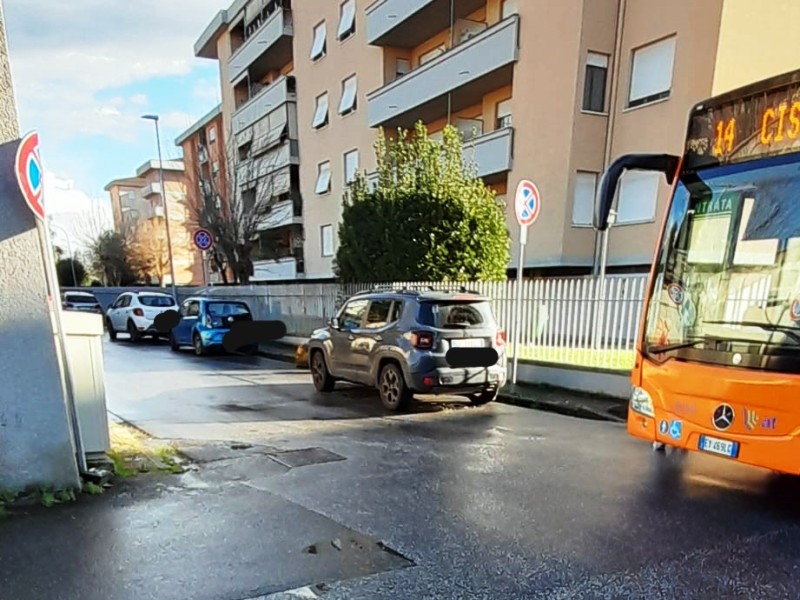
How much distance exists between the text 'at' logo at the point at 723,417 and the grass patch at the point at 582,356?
3.92m

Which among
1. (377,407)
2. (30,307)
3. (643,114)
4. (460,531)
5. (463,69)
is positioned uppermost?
(463,69)

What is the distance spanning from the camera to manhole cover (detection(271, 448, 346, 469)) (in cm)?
545

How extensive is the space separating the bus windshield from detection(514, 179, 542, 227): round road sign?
4245 mm

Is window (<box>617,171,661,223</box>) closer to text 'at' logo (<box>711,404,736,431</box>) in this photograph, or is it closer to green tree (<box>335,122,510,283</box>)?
green tree (<box>335,122,510,283</box>)

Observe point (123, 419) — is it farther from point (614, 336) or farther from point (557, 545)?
point (614, 336)

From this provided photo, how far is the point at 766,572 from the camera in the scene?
10.7 feet

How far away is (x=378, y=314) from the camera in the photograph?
27.9 feet

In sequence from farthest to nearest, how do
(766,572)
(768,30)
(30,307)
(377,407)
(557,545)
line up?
1. (768,30)
2. (377,407)
3. (30,307)
4. (557,545)
5. (766,572)

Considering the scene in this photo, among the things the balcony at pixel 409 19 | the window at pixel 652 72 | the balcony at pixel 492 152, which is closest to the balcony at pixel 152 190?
the balcony at pixel 409 19

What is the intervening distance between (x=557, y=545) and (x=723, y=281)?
267 centimetres

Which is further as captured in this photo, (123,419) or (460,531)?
(123,419)

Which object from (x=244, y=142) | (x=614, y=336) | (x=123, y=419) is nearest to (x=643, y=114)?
(x=614, y=336)

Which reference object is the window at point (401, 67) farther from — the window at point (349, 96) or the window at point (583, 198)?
the window at point (583, 198)

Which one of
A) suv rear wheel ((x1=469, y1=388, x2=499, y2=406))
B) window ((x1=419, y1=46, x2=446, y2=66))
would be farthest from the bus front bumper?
window ((x1=419, y1=46, x2=446, y2=66))
